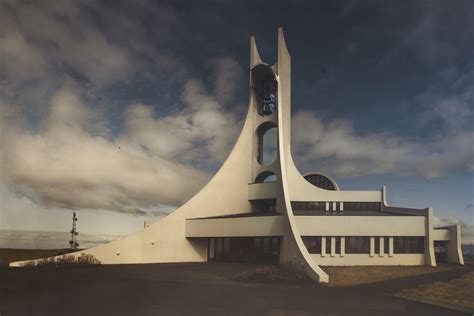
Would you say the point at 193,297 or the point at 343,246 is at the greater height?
the point at 343,246

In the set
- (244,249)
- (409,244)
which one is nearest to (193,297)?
(244,249)

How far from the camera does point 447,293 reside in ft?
44.6

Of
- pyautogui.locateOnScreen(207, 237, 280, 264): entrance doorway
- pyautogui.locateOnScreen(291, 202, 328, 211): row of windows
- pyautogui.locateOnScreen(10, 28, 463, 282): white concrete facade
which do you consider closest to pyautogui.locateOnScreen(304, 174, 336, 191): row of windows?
pyautogui.locateOnScreen(10, 28, 463, 282): white concrete facade

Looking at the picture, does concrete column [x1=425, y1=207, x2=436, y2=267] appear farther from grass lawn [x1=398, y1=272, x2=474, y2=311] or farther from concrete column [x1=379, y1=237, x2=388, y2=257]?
grass lawn [x1=398, y1=272, x2=474, y2=311]

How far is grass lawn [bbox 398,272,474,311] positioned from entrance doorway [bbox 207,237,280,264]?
11739mm

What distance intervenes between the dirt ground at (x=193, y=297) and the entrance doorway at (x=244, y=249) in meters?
9.90

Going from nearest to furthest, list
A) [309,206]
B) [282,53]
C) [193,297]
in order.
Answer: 1. [193,297]
2. [309,206]
3. [282,53]

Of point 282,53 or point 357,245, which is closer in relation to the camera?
point 357,245

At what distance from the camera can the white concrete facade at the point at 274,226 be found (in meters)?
25.1

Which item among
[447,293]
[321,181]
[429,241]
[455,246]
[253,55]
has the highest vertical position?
[253,55]

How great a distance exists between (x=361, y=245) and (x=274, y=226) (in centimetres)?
695

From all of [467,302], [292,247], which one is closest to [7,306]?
[467,302]

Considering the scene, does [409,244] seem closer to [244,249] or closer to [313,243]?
[313,243]

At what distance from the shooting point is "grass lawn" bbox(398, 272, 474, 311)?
11.8 metres
